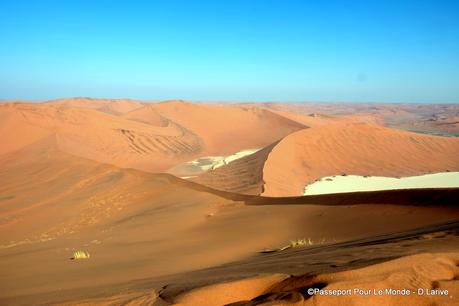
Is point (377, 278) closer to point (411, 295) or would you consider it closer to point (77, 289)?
point (411, 295)

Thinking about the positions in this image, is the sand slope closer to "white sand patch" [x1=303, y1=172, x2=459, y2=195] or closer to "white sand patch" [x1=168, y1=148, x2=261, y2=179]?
"white sand patch" [x1=303, y1=172, x2=459, y2=195]

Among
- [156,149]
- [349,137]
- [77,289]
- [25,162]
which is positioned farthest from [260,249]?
[156,149]

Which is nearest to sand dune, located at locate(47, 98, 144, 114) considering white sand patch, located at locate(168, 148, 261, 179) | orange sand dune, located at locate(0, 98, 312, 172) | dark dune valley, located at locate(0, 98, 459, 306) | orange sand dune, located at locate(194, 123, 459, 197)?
orange sand dune, located at locate(0, 98, 312, 172)

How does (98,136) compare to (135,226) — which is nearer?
(135,226)

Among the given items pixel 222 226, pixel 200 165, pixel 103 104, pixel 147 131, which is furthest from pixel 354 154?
pixel 103 104

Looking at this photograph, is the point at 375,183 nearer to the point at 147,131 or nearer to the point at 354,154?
the point at 354,154
